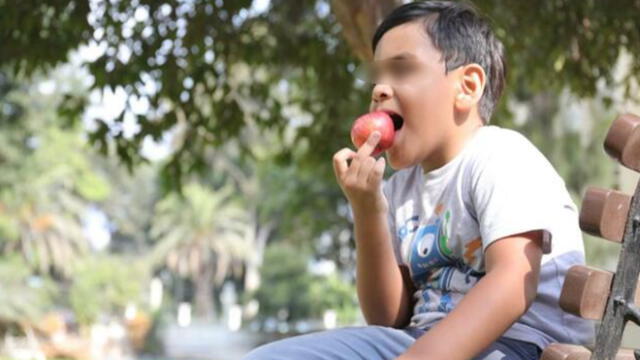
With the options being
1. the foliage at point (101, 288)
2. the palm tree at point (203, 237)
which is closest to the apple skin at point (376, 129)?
the foliage at point (101, 288)

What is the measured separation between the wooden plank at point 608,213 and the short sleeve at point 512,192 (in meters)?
0.15

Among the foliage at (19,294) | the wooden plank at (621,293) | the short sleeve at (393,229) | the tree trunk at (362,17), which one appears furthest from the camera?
the foliage at (19,294)

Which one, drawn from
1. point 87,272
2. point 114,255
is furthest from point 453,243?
point 114,255

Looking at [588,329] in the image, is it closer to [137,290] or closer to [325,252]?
[325,252]

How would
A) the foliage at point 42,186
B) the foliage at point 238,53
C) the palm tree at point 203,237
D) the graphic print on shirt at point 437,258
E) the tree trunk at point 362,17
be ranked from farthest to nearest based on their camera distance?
1. the palm tree at point 203,237
2. the foliage at point 42,186
3. the foliage at point 238,53
4. the tree trunk at point 362,17
5. the graphic print on shirt at point 437,258

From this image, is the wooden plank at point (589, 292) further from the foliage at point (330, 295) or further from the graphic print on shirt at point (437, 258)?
the foliage at point (330, 295)

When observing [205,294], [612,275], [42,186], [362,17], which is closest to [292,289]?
[205,294]

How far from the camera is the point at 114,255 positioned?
197 ft

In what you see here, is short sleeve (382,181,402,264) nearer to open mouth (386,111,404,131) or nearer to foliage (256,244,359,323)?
open mouth (386,111,404,131)

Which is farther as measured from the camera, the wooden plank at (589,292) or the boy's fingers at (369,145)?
the boy's fingers at (369,145)

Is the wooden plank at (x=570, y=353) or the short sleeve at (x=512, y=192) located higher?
the short sleeve at (x=512, y=192)

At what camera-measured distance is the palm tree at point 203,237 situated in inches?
2324

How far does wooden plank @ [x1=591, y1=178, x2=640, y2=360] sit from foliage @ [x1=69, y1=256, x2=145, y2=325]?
160 ft

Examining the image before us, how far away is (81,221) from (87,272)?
94.3 inches
